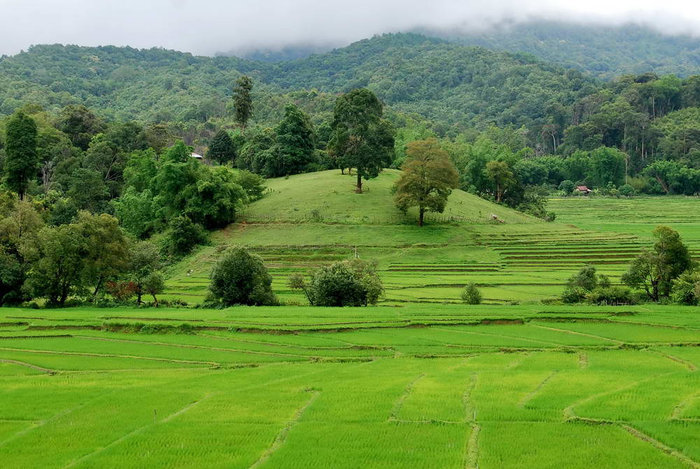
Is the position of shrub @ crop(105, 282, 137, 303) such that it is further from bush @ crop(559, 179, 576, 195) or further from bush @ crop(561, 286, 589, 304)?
bush @ crop(559, 179, 576, 195)

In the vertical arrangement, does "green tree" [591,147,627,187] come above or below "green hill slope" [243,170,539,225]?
above

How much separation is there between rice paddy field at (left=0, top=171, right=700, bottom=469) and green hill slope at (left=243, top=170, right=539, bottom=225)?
20.7 meters

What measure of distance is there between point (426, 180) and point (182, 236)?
91.3 feet

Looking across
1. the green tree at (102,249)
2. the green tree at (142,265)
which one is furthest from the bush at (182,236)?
the green tree at (102,249)

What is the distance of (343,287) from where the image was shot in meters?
44.6

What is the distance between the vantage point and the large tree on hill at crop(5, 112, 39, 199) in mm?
73625

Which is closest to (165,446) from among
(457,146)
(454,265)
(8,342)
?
(8,342)

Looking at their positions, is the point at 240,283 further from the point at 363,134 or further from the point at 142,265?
the point at 363,134

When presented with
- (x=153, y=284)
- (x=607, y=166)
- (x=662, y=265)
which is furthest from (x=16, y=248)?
(x=607, y=166)

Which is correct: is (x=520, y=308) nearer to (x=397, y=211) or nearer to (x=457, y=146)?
(x=397, y=211)

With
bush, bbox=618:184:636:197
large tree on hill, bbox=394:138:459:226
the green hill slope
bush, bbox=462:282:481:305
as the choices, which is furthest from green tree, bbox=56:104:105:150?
bush, bbox=618:184:636:197

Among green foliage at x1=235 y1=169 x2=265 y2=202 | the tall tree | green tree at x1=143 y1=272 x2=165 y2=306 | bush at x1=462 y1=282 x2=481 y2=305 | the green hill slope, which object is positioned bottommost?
bush at x1=462 y1=282 x2=481 y2=305

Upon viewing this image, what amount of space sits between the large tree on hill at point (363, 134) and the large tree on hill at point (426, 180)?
6577 mm

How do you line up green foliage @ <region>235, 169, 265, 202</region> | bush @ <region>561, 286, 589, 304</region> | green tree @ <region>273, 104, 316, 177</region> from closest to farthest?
bush @ <region>561, 286, 589, 304</region> → green foliage @ <region>235, 169, 265, 202</region> → green tree @ <region>273, 104, 316, 177</region>
